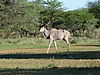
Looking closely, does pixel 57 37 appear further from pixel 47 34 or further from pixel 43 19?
pixel 43 19

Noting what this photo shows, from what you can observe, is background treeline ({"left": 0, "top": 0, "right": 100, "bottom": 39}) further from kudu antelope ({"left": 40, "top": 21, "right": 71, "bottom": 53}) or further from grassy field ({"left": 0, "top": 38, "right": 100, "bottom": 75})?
grassy field ({"left": 0, "top": 38, "right": 100, "bottom": 75})

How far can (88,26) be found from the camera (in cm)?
8244

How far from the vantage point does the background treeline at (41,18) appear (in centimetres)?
4300

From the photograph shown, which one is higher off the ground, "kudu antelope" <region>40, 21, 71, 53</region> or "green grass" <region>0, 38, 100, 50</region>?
A: "kudu antelope" <region>40, 21, 71, 53</region>

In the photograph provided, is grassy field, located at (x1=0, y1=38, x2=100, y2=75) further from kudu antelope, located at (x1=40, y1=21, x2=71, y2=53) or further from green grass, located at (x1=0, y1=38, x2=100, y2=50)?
green grass, located at (x1=0, y1=38, x2=100, y2=50)

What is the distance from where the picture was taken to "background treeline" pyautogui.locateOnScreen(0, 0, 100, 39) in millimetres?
43000

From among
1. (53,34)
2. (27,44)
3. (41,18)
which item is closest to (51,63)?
(53,34)

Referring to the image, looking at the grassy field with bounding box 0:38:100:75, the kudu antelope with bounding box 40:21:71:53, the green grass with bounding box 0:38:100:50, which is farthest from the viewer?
the green grass with bounding box 0:38:100:50

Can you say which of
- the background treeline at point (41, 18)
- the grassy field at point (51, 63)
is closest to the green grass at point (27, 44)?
the background treeline at point (41, 18)

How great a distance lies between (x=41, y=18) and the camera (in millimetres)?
86125

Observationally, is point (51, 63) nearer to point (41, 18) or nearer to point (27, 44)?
point (27, 44)

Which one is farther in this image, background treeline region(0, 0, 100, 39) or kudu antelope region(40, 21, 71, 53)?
background treeline region(0, 0, 100, 39)

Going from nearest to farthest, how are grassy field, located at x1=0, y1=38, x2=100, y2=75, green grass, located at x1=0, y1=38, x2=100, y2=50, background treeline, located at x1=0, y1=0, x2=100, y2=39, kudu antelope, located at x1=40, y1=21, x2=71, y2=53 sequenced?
grassy field, located at x1=0, y1=38, x2=100, y2=75
kudu antelope, located at x1=40, y1=21, x2=71, y2=53
green grass, located at x1=0, y1=38, x2=100, y2=50
background treeline, located at x1=0, y1=0, x2=100, y2=39

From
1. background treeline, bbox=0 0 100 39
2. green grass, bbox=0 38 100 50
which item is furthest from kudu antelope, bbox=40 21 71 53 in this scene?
background treeline, bbox=0 0 100 39
